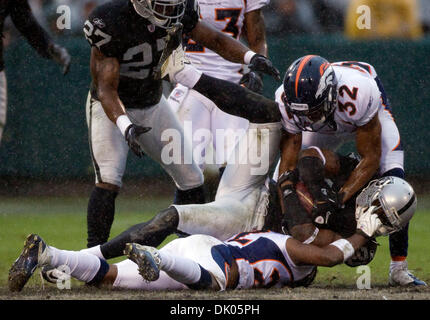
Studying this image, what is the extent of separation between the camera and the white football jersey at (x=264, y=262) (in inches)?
171

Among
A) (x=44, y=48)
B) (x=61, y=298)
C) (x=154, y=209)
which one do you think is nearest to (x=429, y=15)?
(x=154, y=209)

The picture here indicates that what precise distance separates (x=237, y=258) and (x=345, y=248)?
1.78ft

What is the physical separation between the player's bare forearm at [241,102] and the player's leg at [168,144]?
1.45 feet

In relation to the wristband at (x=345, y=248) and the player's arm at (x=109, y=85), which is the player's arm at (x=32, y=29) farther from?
the wristband at (x=345, y=248)

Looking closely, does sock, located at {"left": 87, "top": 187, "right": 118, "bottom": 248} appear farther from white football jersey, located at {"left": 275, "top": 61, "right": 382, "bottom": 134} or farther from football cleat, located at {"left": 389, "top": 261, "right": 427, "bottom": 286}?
football cleat, located at {"left": 389, "top": 261, "right": 427, "bottom": 286}

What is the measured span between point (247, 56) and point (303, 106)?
2.73 ft

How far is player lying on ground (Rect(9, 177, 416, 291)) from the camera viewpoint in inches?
161

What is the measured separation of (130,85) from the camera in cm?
523

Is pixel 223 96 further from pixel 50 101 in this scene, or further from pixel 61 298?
pixel 50 101

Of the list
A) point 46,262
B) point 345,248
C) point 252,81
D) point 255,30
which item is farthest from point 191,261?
point 255,30

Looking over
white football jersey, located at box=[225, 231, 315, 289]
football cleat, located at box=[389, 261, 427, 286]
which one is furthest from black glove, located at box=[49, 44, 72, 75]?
football cleat, located at box=[389, 261, 427, 286]

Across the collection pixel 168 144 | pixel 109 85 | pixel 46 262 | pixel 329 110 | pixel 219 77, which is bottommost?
pixel 46 262

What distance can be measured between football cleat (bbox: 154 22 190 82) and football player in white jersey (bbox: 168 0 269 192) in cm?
67

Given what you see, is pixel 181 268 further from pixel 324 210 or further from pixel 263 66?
pixel 263 66
